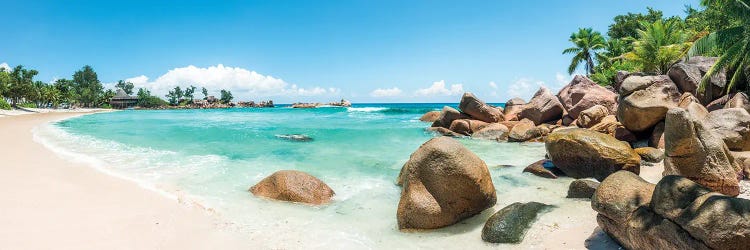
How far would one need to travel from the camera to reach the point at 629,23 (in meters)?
47.2

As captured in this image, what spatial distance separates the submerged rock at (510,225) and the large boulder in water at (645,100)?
973 cm

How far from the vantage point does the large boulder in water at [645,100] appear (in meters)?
13.8

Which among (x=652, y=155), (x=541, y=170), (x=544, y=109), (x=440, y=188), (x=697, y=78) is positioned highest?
(x=697, y=78)

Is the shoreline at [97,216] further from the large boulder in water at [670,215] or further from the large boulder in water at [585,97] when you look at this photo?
the large boulder in water at [585,97]

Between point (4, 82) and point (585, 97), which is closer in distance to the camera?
point (585, 97)

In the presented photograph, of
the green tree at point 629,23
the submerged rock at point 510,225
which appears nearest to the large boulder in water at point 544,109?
the submerged rock at point 510,225

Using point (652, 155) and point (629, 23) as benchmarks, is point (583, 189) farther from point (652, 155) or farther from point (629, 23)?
point (629, 23)

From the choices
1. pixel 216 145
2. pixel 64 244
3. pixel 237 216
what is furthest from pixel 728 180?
pixel 216 145

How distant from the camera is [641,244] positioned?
477 cm

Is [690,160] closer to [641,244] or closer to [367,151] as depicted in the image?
[641,244]

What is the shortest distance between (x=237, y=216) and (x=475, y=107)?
2030cm

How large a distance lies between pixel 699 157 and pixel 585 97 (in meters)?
15.2

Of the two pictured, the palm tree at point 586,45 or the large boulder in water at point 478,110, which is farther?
the palm tree at point 586,45

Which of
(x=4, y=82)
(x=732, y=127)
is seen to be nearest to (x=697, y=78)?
(x=732, y=127)
